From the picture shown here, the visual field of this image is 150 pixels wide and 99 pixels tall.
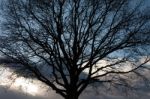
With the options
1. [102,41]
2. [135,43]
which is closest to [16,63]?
[102,41]

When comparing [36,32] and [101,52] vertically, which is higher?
[36,32]

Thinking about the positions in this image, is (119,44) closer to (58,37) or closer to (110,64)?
(110,64)

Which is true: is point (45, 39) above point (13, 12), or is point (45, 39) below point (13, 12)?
below

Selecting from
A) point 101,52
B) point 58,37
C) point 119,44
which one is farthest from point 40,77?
point 119,44

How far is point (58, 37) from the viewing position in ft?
69.2

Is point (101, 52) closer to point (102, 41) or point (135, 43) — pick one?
point (102, 41)

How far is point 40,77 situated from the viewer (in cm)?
2192

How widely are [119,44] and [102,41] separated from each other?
4.17ft

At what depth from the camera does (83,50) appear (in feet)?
71.1

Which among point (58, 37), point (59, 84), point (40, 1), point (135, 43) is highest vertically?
point (40, 1)

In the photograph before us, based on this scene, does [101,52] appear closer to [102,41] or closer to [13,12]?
[102,41]

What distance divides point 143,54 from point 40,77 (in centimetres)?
754

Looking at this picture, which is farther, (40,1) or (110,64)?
(110,64)

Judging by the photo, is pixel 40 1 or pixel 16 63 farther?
pixel 16 63
